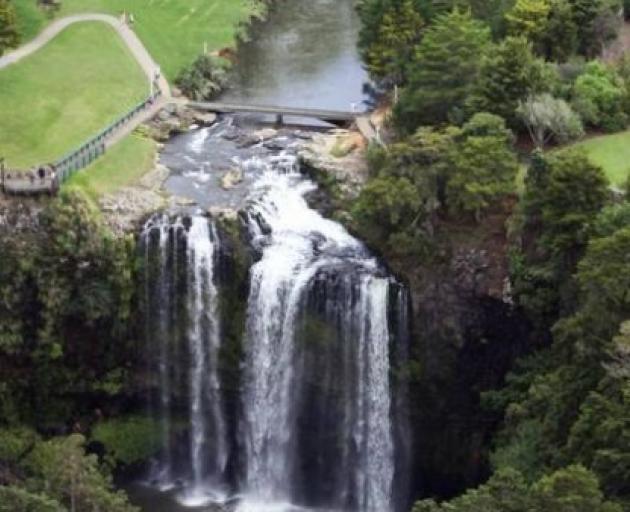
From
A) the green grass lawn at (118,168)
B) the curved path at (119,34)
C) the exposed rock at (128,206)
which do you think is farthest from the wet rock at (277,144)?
the curved path at (119,34)

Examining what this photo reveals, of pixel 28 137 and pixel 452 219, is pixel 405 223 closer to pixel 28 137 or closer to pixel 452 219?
pixel 452 219

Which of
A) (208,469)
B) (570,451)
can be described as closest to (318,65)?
(208,469)

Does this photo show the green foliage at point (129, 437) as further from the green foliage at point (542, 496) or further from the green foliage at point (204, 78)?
the green foliage at point (204, 78)

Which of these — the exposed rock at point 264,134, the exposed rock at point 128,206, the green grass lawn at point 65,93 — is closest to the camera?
the exposed rock at point 128,206

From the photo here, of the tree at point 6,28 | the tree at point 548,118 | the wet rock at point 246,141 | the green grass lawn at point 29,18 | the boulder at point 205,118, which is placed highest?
the green grass lawn at point 29,18

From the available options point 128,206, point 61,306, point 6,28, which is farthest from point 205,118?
point 61,306

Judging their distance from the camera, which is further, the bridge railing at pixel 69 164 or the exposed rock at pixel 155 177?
the exposed rock at pixel 155 177

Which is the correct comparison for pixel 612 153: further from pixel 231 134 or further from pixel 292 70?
pixel 292 70
